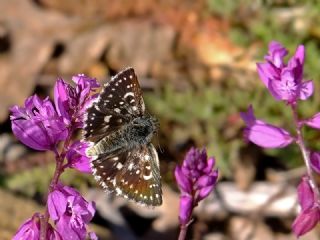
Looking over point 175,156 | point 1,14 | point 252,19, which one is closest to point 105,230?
point 175,156

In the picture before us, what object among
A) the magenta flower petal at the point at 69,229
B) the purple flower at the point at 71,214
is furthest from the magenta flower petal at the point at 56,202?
the magenta flower petal at the point at 69,229

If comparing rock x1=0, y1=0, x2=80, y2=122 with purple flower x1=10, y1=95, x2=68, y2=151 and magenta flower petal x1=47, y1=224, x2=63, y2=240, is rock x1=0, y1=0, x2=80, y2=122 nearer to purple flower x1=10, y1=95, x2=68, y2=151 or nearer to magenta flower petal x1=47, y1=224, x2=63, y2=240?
purple flower x1=10, y1=95, x2=68, y2=151

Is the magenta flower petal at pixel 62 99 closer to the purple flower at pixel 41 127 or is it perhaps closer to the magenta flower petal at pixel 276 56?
the purple flower at pixel 41 127

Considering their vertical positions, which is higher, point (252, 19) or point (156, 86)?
point (252, 19)

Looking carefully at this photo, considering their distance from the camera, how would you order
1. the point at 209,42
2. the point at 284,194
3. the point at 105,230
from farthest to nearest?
the point at 209,42 < the point at 284,194 < the point at 105,230

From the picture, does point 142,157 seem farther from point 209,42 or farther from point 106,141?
point 209,42

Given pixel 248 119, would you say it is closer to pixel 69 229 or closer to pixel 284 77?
pixel 284 77
